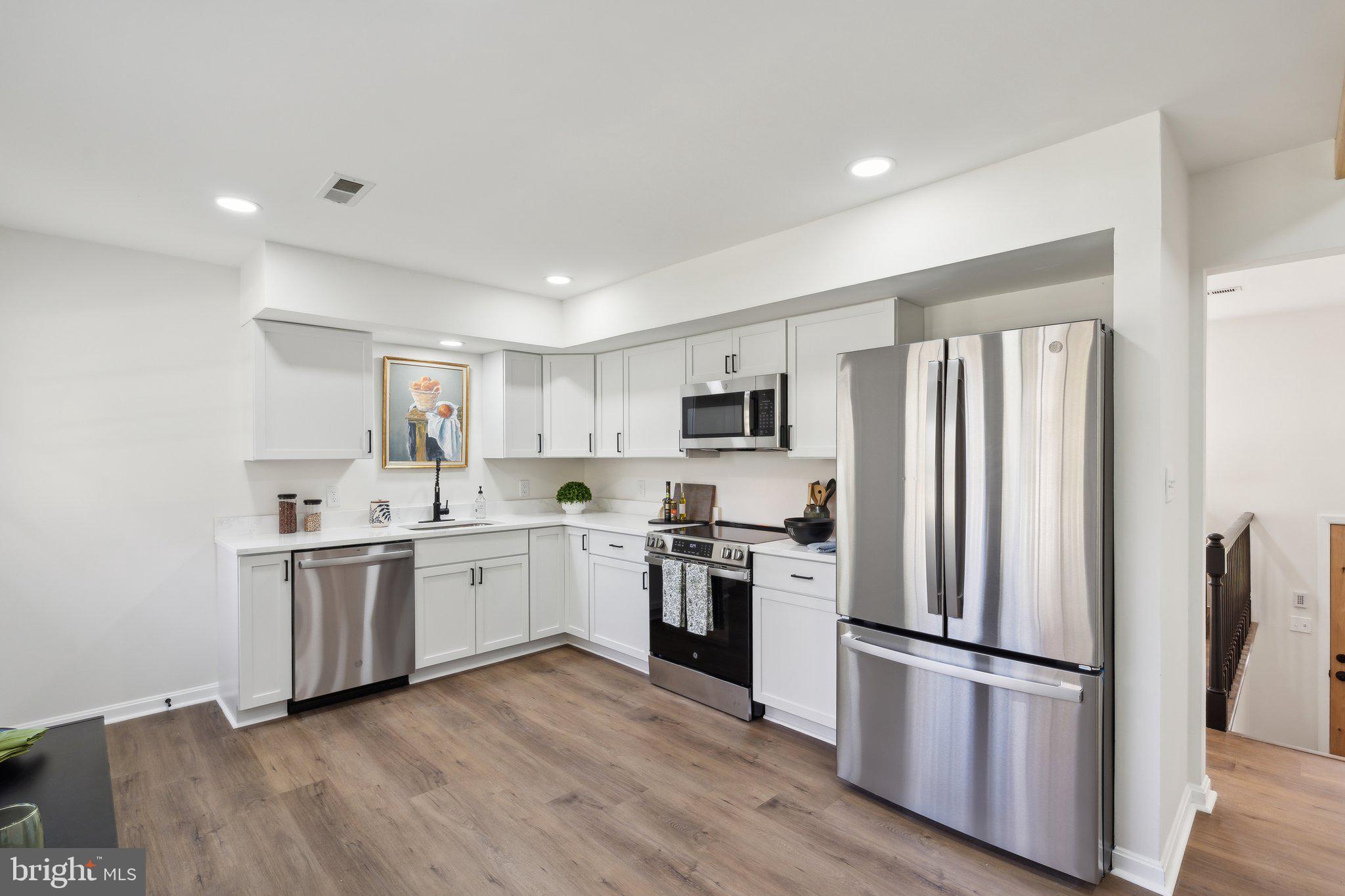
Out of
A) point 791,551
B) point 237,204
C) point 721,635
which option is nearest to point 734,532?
point 721,635

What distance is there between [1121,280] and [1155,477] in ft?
2.21

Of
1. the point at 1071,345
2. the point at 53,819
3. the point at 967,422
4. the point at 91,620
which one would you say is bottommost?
the point at 91,620

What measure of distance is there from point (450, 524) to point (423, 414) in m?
0.81

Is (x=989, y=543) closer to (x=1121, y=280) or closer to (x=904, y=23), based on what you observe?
(x=1121, y=280)

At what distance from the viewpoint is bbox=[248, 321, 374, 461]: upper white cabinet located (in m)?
3.56

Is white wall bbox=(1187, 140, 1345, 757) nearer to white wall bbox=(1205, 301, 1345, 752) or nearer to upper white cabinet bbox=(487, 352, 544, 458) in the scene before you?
white wall bbox=(1205, 301, 1345, 752)

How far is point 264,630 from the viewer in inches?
129

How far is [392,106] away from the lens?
2064mm

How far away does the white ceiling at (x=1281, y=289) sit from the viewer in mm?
3643

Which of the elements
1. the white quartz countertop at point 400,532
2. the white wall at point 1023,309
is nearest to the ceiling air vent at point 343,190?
the white quartz countertop at point 400,532

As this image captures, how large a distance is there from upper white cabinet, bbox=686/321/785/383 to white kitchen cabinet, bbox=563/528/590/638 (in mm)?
1363

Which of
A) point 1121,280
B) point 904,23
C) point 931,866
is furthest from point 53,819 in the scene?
point 1121,280

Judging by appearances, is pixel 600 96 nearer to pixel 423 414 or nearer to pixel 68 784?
pixel 68 784

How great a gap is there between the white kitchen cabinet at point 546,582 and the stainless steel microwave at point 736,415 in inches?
47.2
